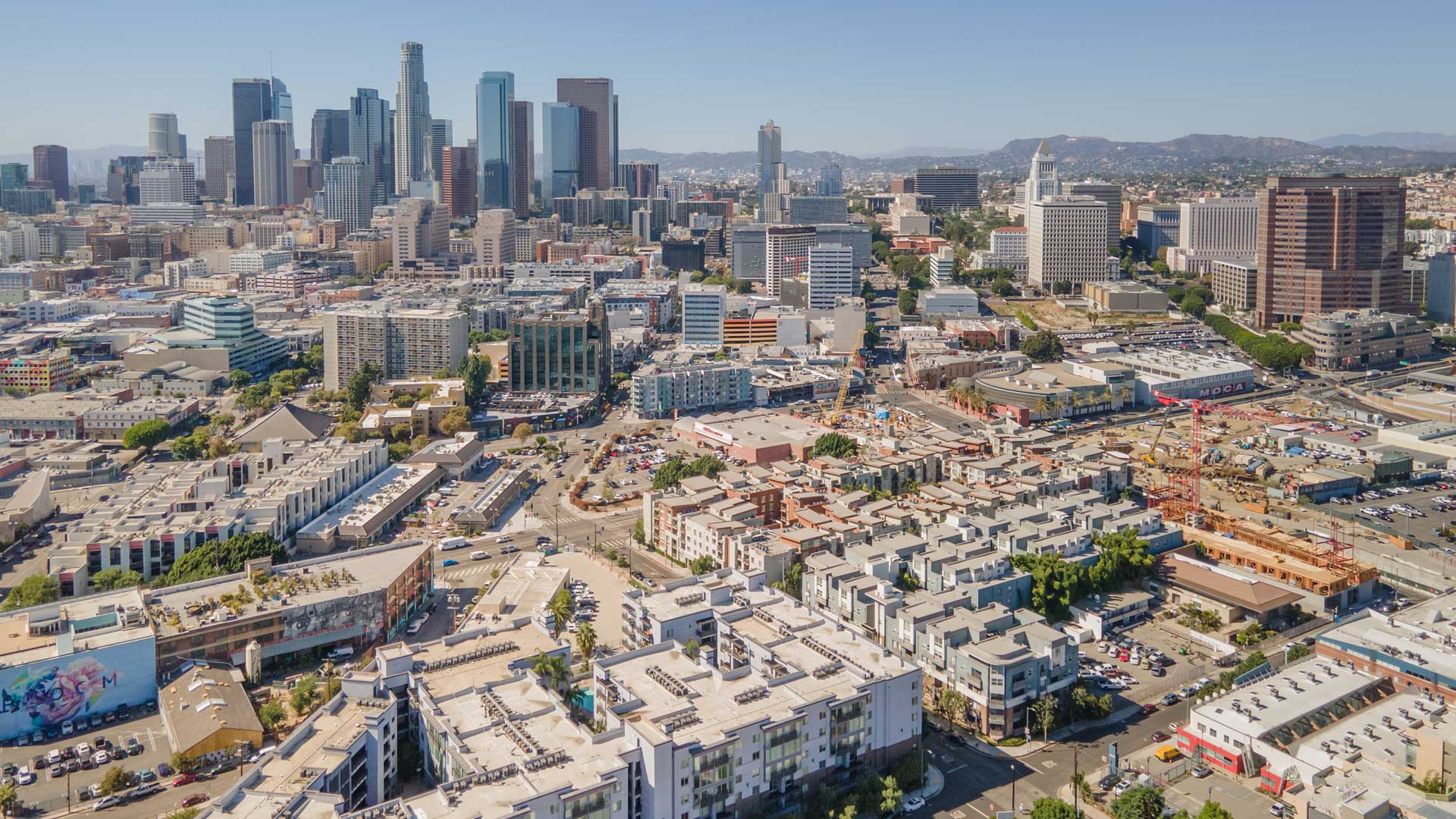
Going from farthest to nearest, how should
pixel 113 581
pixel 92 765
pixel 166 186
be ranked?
pixel 166 186, pixel 113 581, pixel 92 765

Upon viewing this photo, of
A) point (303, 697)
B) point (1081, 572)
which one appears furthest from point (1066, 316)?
point (303, 697)

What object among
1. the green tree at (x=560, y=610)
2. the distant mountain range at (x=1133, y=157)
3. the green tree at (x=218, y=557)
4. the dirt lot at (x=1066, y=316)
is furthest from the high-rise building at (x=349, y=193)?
the distant mountain range at (x=1133, y=157)

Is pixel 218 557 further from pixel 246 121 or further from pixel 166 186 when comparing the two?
pixel 246 121

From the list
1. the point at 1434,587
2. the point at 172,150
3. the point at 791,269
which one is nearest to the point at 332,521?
the point at 1434,587

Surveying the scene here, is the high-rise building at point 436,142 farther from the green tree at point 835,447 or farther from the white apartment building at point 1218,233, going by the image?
the green tree at point 835,447

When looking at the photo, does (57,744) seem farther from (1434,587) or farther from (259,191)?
(259,191)

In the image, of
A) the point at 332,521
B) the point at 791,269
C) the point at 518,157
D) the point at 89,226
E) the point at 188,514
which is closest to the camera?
the point at 188,514

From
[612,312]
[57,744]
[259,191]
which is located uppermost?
[259,191]

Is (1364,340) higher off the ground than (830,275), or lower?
lower
